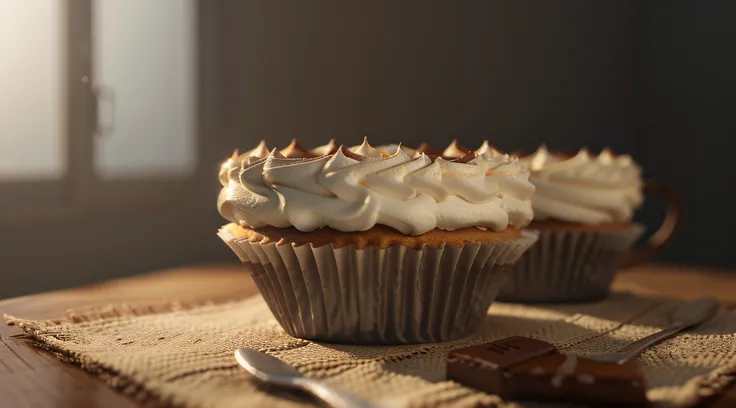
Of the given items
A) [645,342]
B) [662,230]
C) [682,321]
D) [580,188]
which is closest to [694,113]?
[662,230]

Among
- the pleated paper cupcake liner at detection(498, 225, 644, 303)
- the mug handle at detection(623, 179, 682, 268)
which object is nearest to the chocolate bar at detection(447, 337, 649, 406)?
the pleated paper cupcake liner at detection(498, 225, 644, 303)

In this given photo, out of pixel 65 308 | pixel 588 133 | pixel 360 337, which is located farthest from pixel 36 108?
pixel 588 133

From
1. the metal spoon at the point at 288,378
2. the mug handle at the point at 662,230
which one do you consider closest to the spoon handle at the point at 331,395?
the metal spoon at the point at 288,378

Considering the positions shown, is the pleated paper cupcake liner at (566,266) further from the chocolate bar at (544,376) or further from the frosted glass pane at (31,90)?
the frosted glass pane at (31,90)

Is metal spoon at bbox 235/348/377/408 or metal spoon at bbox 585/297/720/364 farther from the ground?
metal spoon at bbox 235/348/377/408

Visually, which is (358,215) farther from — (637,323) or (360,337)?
(637,323)

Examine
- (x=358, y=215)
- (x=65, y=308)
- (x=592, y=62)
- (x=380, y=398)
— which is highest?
(x=592, y=62)

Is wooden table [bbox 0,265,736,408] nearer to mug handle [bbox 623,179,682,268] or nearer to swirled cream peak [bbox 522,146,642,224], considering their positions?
mug handle [bbox 623,179,682,268]
